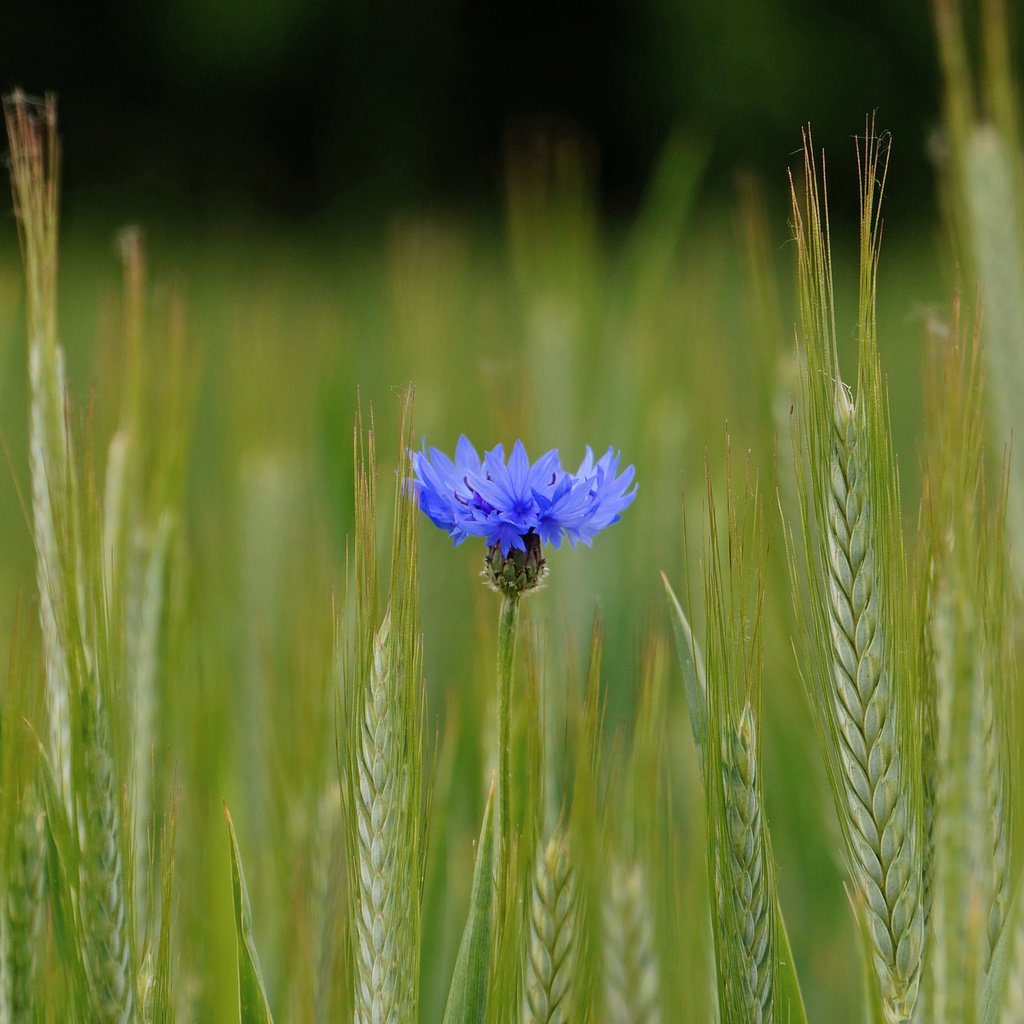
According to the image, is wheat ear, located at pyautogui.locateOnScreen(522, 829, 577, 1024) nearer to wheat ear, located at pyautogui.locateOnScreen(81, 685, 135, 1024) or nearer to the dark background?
wheat ear, located at pyautogui.locateOnScreen(81, 685, 135, 1024)

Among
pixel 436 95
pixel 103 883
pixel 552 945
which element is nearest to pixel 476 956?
pixel 552 945

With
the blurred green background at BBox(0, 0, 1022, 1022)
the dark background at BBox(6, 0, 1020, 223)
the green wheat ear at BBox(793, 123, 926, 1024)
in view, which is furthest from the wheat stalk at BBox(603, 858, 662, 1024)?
the dark background at BBox(6, 0, 1020, 223)

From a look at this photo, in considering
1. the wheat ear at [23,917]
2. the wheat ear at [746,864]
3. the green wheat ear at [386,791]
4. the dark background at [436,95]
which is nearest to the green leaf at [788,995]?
the wheat ear at [746,864]

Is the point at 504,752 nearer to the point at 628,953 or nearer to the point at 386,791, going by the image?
the point at 386,791

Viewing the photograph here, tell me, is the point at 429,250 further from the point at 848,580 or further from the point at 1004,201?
the point at 848,580

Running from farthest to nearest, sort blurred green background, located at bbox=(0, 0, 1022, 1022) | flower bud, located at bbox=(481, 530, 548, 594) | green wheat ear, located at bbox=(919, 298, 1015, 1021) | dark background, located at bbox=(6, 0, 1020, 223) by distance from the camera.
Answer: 1. dark background, located at bbox=(6, 0, 1020, 223)
2. blurred green background, located at bbox=(0, 0, 1022, 1022)
3. flower bud, located at bbox=(481, 530, 548, 594)
4. green wheat ear, located at bbox=(919, 298, 1015, 1021)

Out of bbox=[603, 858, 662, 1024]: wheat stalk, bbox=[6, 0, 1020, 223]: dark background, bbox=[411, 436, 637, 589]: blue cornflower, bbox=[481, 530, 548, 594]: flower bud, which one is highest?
bbox=[6, 0, 1020, 223]: dark background

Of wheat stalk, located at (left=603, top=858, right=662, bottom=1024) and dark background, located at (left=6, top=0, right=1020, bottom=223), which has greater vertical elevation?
dark background, located at (left=6, top=0, right=1020, bottom=223)

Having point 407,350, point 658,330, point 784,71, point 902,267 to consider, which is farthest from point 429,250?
point 784,71
